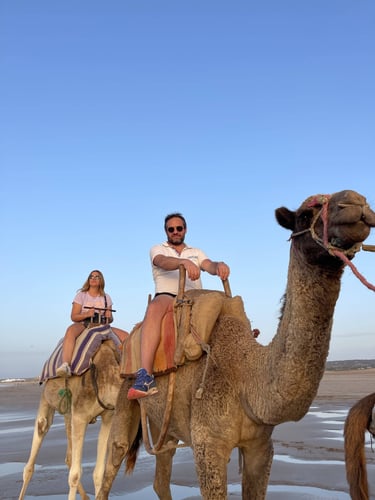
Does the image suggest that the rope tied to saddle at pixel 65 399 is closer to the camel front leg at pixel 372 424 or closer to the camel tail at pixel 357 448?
the camel tail at pixel 357 448

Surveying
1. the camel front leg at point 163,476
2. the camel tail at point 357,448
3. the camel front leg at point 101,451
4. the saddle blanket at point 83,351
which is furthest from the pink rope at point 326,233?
the saddle blanket at point 83,351

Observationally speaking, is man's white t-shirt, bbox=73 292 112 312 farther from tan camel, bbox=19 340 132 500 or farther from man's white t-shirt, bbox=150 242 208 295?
man's white t-shirt, bbox=150 242 208 295

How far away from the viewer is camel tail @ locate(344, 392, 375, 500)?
3764 mm

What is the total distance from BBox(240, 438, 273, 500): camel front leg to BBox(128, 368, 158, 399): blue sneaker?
0.97m

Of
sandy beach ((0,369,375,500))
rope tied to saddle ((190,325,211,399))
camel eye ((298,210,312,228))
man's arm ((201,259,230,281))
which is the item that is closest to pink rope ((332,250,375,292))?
camel eye ((298,210,312,228))

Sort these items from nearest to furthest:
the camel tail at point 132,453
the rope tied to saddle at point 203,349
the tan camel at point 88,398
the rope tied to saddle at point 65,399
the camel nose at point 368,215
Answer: the camel nose at point 368,215
the rope tied to saddle at point 203,349
the camel tail at point 132,453
the tan camel at point 88,398
the rope tied to saddle at point 65,399

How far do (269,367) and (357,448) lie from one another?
996mm

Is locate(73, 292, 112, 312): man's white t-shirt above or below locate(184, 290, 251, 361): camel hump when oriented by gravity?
above

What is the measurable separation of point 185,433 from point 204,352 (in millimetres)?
726

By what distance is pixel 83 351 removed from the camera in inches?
326

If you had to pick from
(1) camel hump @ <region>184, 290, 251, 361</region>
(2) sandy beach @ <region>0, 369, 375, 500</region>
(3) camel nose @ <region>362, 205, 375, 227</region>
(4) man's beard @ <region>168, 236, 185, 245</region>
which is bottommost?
A: (2) sandy beach @ <region>0, 369, 375, 500</region>

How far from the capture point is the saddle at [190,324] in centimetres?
543

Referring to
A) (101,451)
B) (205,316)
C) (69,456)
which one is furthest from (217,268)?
(69,456)

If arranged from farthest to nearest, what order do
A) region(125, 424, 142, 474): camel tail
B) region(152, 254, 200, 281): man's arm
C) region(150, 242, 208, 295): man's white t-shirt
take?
1. region(125, 424, 142, 474): camel tail
2. region(150, 242, 208, 295): man's white t-shirt
3. region(152, 254, 200, 281): man's arm
